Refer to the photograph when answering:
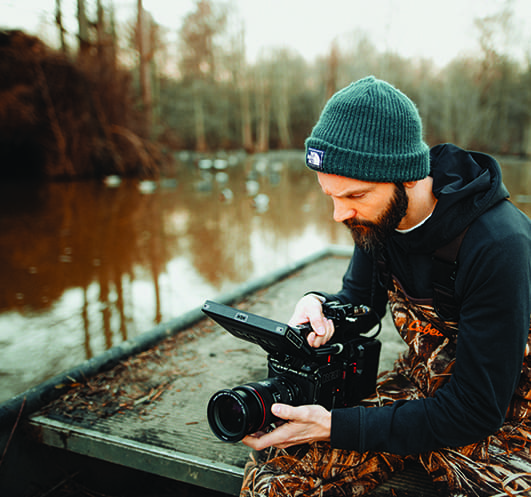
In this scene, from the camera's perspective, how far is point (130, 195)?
407 inches

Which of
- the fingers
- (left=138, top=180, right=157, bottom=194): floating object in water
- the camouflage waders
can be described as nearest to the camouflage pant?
the camouflage waders

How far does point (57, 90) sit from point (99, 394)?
1182 cm

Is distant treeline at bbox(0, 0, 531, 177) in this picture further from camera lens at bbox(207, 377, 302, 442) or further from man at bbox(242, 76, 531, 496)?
camera lens at bbox(207, 377, 302, 442)

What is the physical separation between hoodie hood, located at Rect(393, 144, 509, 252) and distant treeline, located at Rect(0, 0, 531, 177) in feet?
0.99

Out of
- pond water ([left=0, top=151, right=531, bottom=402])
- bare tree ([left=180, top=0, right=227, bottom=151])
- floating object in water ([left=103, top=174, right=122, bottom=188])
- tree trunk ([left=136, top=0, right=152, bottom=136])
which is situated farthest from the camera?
bare tree ([left=180, top=0, right=227, bottom=151])

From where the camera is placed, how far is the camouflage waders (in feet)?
3.83

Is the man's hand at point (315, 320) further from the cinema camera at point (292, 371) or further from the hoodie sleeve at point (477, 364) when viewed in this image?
the hoodie sleeve at point (477, 364)

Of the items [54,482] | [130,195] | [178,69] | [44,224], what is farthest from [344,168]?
[178,69]

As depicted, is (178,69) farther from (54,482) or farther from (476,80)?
(54,482)

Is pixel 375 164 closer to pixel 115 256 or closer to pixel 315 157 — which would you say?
pixel 315 157

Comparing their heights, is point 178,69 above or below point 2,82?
above

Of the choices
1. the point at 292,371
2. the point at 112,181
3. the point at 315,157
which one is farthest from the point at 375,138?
the point at 112,181

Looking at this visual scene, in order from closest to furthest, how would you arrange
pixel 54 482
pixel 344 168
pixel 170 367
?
pixel 344 168
pixel 54 482
pixel 170 367

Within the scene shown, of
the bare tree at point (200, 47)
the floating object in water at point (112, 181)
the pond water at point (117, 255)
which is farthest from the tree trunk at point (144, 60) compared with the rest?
the bare tree at point (200, 47)
